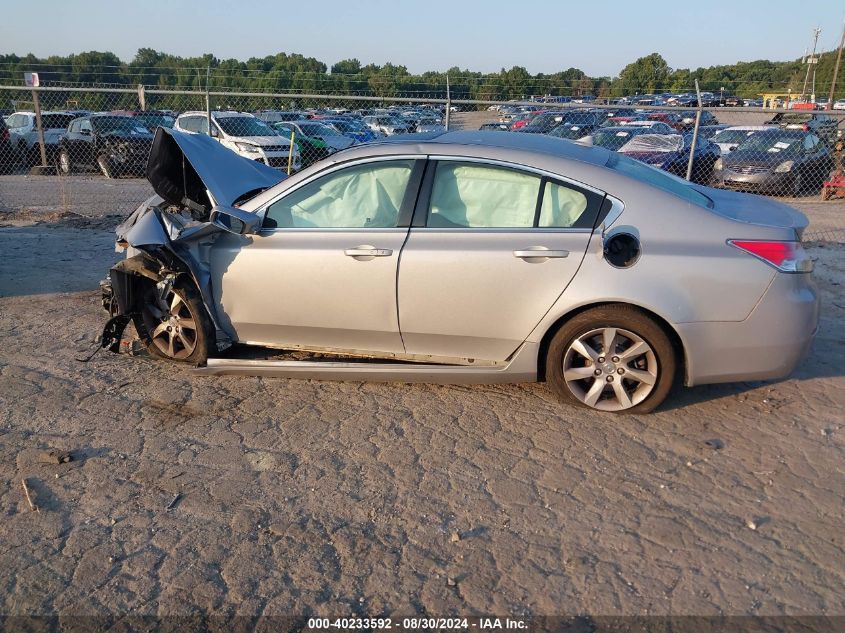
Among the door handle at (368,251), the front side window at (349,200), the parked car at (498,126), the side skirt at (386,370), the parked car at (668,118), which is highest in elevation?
the parked car at (668,118)

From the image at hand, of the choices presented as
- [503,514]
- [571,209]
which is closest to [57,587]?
[503,514]

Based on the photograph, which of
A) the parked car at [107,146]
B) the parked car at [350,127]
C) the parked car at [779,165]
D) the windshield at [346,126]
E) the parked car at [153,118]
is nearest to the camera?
the parked car at [779,165]

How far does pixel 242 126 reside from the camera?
1855cm

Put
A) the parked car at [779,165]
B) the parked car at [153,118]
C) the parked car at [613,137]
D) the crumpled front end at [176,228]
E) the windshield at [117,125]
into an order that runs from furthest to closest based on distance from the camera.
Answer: the parked car at [153,118], the windshield at [117,125], the parked car at [613,137], the parked car at [779,165], the crumpled front end at [176,228]

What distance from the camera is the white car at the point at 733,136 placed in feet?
56.5

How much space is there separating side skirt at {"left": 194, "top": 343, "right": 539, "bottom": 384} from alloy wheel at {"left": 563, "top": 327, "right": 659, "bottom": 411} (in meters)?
0.25

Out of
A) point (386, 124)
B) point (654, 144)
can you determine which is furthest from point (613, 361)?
point (386, 124)

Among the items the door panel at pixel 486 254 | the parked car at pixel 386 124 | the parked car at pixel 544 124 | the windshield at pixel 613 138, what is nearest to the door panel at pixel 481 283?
the door panel at pixel 486 254

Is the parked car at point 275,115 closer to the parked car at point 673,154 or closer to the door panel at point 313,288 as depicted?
the parked car at point 673,154

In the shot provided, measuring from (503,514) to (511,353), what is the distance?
122 centimetres

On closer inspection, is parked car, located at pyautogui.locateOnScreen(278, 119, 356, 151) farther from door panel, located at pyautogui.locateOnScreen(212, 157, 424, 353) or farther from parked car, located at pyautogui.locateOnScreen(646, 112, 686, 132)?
door panel, located at pyautogui.locateOnScreen(212, 157, 424, 353)

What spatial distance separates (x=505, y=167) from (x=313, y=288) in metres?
1.38

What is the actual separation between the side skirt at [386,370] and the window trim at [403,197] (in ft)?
2.75

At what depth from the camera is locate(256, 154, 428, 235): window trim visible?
15.1 ft
